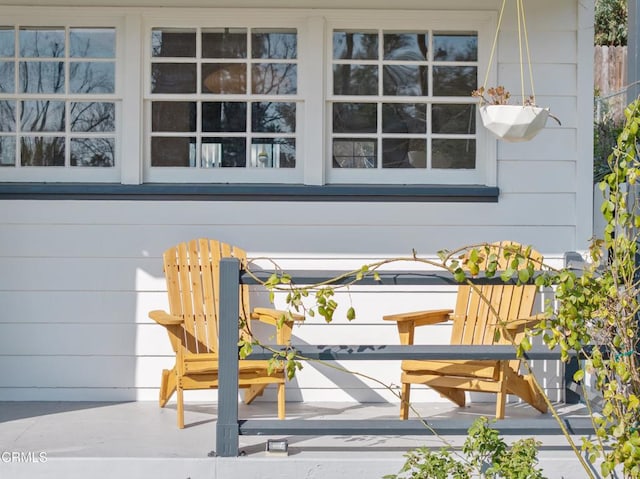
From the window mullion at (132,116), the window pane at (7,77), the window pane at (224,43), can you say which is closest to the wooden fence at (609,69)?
the window pane at (224,43)

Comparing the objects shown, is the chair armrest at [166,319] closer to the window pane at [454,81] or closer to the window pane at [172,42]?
the window pane at [172,42]

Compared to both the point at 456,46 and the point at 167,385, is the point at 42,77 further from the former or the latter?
the point at 456,46

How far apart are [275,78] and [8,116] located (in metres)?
1.63

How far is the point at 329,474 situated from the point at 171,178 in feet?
7.36

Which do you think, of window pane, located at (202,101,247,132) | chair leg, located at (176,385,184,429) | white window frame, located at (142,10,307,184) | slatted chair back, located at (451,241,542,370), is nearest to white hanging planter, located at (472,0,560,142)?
slatted chair back, located at (451,241,542,370)

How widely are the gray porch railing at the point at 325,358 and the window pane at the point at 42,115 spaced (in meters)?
2.06

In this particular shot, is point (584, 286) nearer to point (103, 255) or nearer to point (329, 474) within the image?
point (329, 474)

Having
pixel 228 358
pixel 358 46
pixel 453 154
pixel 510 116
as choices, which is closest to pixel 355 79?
pixel 358 46

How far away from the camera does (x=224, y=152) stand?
5566 mm

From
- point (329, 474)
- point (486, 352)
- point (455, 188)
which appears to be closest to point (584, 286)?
point (486, 352)

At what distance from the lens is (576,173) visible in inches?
216

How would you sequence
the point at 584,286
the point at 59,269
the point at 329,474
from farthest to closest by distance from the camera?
the point at 59,269
the point at 329,474
the point at 584,286

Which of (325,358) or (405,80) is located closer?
(325,358)

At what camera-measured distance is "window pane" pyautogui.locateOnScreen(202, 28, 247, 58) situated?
5.54 m
